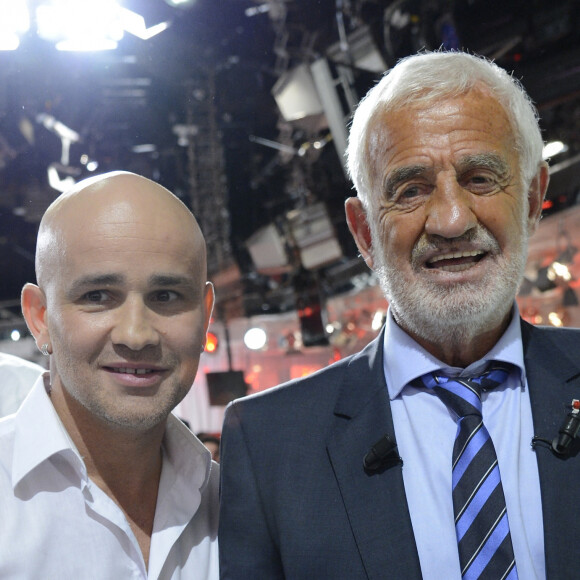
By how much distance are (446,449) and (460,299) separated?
1.06 feet

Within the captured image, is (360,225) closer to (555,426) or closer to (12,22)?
(555,426)

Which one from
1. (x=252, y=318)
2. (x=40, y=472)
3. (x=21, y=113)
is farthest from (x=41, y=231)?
(x=252, y=318)

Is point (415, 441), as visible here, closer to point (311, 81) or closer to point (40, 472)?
point (40, 472)

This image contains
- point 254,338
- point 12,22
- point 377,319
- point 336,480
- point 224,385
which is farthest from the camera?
point 254,338

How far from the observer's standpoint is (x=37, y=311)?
5.60 feet

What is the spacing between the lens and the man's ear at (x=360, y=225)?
179cm

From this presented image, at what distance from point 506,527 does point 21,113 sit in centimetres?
397

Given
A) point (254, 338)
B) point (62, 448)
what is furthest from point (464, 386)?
point (254, 338)

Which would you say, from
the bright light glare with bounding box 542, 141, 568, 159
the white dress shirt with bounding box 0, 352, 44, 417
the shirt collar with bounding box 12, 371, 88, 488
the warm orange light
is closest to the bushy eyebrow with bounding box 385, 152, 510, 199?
the shirt collar with bounding box 12, 371, 88, 488

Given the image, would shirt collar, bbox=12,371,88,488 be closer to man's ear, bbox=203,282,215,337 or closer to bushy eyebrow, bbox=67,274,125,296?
bushy eyebrow, bbox=67,274,125,296

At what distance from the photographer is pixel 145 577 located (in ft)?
5.12

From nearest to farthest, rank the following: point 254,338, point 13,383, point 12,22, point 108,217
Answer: point 108,217, point 13,383, point 12,22, point 254,338

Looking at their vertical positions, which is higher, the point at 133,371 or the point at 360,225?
the point at 360,225

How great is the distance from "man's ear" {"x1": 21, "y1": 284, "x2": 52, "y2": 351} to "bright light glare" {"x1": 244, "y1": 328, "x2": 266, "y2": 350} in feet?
24.0
